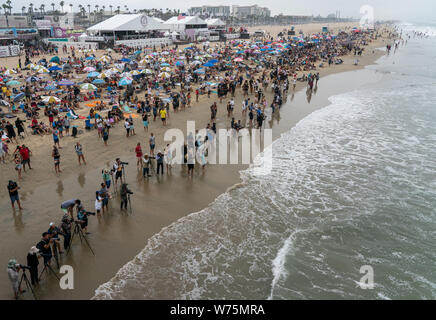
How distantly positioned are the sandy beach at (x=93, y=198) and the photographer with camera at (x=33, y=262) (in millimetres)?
323

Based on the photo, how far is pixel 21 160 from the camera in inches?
504

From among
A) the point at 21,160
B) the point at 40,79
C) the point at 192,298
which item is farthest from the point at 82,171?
the point at 40,79

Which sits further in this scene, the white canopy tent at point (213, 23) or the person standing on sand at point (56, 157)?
the white canopy tent at point (213, 23)

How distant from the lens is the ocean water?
26.6ft

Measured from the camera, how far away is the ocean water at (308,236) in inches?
320

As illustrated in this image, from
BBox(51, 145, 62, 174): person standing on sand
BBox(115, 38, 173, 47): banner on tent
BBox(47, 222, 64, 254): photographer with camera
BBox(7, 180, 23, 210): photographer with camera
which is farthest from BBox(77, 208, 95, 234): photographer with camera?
BBox(115, 38, 173, 47): banner on tent

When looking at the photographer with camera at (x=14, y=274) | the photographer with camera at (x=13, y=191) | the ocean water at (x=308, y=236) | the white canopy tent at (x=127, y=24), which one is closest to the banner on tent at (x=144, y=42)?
the white canopy tent at (x=127, y=24)

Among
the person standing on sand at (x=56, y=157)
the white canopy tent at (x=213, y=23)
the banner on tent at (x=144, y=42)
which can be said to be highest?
the white canopy tent at (x=213, y=23)

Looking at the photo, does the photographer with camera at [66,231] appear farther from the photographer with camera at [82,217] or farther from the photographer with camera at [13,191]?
the photographer with camera at [13,191]

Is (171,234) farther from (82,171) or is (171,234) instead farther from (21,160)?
(21,160)

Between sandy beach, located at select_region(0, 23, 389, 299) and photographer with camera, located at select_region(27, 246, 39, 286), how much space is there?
0.32 metres

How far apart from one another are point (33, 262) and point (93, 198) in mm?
4150

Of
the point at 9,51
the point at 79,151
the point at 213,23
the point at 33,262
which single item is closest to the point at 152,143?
the point at 79,151

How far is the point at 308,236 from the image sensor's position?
1012 centimetres
